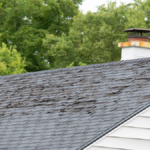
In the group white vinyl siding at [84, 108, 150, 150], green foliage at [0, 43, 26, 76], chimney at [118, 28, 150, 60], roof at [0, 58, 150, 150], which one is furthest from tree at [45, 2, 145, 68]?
white vinyl siding at [84, 108, 150, 150]

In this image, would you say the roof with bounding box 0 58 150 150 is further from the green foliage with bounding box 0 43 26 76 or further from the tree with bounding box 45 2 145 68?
the tree with bounding box 45 2 145 68

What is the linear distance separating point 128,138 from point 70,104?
1.91 metres

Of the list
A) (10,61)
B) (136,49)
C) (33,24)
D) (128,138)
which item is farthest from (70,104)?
(33,24)

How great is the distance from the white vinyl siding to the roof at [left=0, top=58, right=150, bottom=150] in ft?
0.45

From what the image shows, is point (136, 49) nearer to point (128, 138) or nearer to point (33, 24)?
point (128, 138)

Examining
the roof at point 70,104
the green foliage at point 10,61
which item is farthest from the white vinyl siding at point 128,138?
the green foliage at point 10,61

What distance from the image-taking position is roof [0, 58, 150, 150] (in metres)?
6.59

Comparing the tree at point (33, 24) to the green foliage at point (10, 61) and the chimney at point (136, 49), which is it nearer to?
the green foliage at point (10, 61)

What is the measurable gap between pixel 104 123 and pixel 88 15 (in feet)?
81.1

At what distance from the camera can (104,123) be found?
6555mm

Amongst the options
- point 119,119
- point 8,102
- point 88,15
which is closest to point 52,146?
point 119,119

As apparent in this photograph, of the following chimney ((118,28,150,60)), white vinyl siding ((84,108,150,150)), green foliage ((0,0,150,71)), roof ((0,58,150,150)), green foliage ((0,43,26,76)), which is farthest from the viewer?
green foliage ((0,0,150,71))

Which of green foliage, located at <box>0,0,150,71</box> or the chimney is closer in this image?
the chimney

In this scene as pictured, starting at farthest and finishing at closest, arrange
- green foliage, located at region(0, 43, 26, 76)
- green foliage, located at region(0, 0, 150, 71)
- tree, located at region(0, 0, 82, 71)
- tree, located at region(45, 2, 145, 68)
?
tree, located at region(0, 0, 82, 71) → green foliage, located at region(0, 0, 150, 71) → tree, located at region(45, 2, 145, 68) → green foliage, located at region(0, 43, 26, 76)
